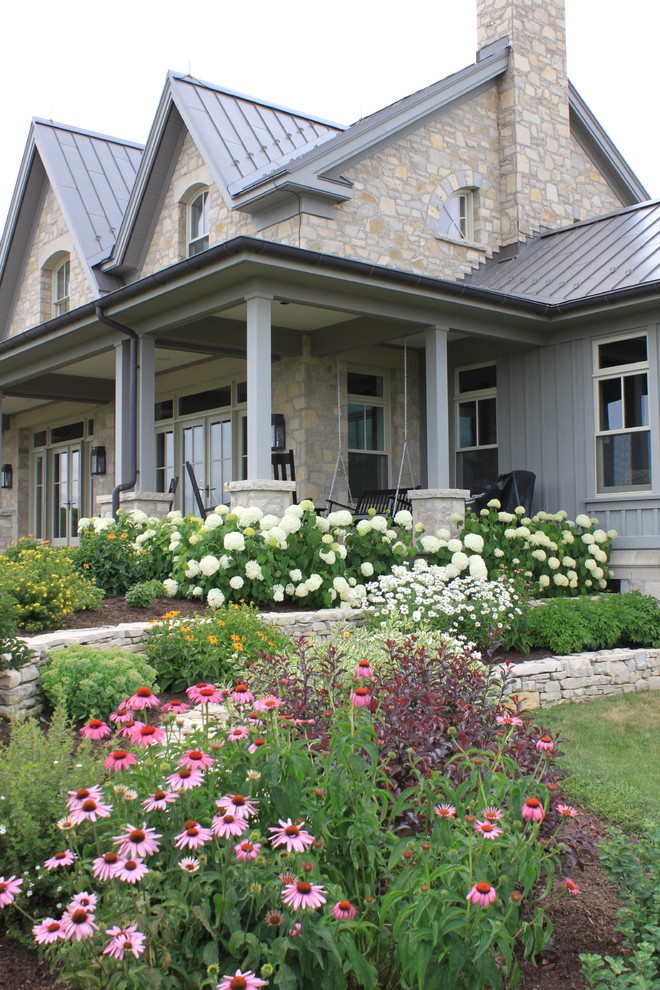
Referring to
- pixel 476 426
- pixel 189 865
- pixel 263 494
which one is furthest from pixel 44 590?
pixel 476 426

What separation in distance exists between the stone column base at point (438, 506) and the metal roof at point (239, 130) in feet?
15.1

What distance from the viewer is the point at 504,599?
717 centimetres

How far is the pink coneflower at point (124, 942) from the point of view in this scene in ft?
6.98

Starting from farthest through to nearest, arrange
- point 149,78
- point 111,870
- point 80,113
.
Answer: point 80,113 < point 149,78 < point 111,870

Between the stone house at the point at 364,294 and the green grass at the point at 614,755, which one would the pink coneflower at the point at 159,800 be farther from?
the stone house at the point at 364,294

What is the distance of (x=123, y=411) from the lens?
10227 mm

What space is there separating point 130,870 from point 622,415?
8831 mm

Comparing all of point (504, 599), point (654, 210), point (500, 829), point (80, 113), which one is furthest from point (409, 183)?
point (500, 829)

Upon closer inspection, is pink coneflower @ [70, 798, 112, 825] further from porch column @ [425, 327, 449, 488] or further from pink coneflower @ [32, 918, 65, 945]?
porch column @ [425, 327, 449, 488]

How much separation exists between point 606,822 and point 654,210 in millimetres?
9362

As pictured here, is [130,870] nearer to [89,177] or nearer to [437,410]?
[437,410]

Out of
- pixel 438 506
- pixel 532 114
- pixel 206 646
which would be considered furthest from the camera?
pixel 532 114

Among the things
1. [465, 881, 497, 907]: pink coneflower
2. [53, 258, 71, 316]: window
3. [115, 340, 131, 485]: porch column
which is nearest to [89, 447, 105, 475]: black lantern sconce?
[53, 258, 71, 316]: window

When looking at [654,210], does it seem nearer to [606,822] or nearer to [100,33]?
[100,33]
